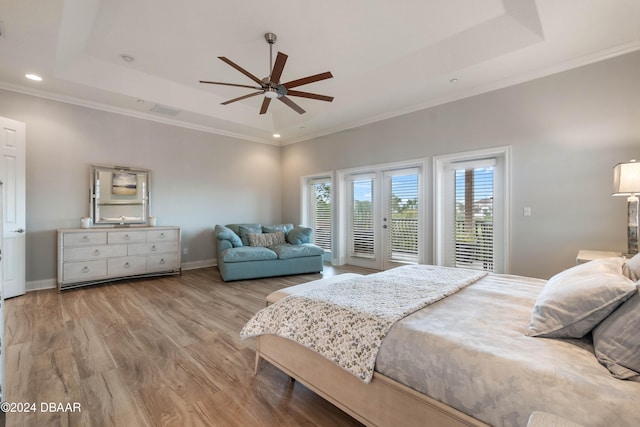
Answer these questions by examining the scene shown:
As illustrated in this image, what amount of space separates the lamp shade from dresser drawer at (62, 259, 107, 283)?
6.28m

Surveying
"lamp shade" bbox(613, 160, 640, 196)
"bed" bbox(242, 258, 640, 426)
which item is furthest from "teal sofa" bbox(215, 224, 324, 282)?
"lamp shade" bbox(613, 160, 640, 196)

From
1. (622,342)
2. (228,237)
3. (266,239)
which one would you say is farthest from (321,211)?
(622,342)

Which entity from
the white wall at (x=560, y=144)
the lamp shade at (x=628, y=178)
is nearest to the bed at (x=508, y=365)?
the lamp shade at (x=628, y=178)

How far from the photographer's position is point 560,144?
3.36 m

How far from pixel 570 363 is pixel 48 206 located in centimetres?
589

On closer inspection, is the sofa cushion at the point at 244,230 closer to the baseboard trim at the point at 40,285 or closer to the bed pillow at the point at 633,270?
the baseboard trim at the point at 40,285

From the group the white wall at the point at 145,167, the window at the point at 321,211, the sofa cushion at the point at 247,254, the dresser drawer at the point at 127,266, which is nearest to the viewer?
the white wall at the point at 145,167

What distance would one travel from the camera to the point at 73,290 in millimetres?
4004

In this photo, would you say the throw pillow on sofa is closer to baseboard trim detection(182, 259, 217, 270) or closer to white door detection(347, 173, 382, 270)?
baseboard trim detection(182, 259, 217, 270)

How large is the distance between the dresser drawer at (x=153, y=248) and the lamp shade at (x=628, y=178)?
19.1 feet

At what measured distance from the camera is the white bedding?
2.86 ft

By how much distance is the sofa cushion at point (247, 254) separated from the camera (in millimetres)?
4496

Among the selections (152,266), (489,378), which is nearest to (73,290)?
(152,266)

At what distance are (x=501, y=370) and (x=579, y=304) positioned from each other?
1.56 feet
